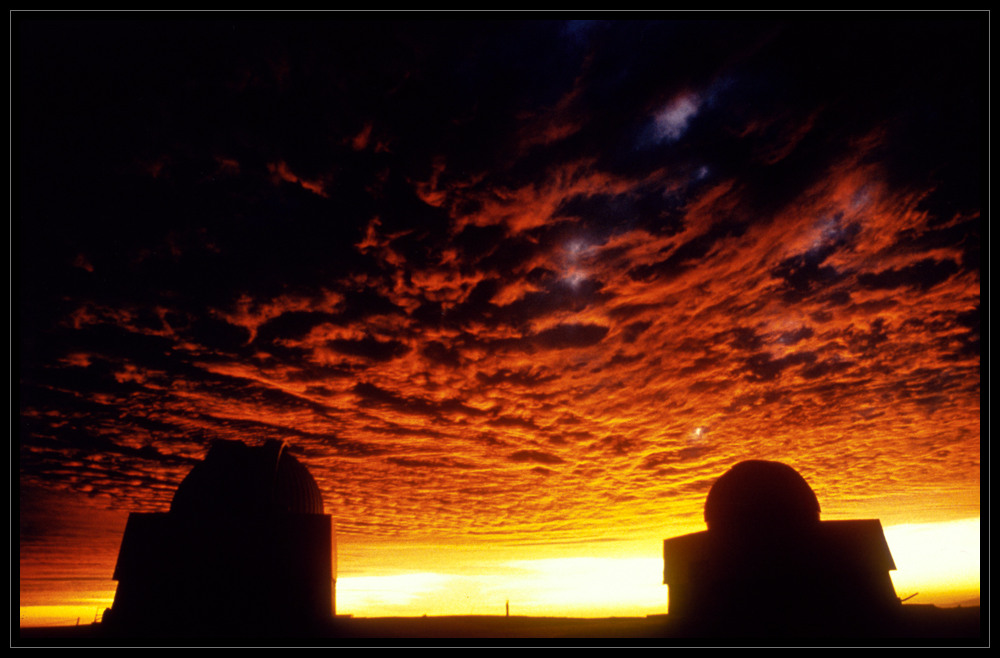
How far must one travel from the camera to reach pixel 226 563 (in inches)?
650

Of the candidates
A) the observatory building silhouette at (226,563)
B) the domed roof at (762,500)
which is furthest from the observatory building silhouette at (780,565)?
the observatory building silhouette at (226,563)

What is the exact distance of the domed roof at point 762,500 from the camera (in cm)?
1855

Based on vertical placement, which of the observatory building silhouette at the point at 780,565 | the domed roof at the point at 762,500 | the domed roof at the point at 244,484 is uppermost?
the domed roof at the point at 244,484

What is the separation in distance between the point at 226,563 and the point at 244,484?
2664 mm

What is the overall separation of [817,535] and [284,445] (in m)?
21.5

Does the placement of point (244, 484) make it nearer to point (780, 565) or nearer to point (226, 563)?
point (226, 563)

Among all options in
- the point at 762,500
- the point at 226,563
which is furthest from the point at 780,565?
the point at 226,563

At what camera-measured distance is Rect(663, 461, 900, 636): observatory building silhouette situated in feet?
57.4

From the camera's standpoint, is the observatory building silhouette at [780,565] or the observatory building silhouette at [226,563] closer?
the observatory building silhouette at [226,563]

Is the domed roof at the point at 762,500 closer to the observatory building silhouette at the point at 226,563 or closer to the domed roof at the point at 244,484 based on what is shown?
the observatory building silhouette at the point at 226,563

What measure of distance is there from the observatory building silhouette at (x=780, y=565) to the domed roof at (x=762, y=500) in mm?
37

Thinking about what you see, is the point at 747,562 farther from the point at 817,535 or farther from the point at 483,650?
the point at 483,650

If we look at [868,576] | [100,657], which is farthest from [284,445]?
[868,576]

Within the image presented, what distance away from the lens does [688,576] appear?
67.2 feet
